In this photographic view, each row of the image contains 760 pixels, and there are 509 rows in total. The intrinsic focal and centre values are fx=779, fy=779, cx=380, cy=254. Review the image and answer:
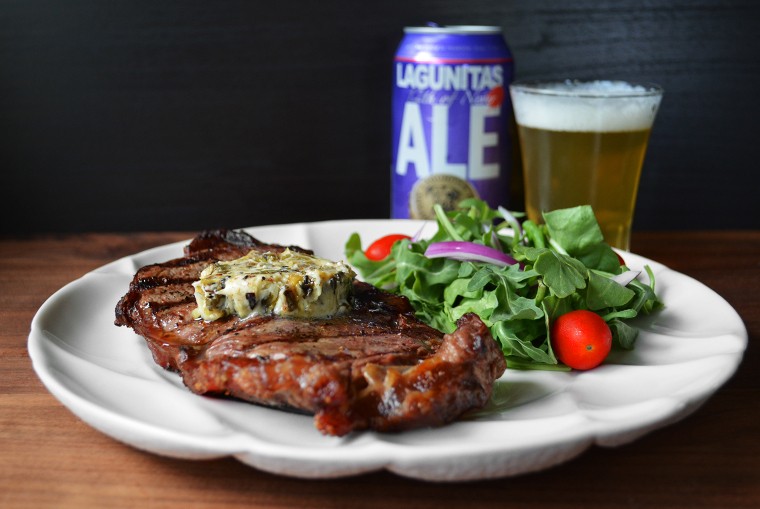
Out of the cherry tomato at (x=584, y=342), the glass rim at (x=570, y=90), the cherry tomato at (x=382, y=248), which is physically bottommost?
the cherry tomato at (x=382, y=248)

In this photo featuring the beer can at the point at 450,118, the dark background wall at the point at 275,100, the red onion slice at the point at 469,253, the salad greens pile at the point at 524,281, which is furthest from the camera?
the dark background wall at the point at 275,100

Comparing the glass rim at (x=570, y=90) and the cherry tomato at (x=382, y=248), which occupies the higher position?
the glass rim at (x=570, y=90)

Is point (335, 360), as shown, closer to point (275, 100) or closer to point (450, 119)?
point (450, 119)

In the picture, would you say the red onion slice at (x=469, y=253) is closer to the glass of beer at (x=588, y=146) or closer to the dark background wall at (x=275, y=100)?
the glass of beer at (x=588, y=146)

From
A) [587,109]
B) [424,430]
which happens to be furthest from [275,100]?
[424,430]

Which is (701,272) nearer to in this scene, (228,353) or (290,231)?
(290,231)

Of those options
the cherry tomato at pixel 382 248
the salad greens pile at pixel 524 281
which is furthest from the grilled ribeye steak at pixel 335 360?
the cherry tomato at pixel 382 248

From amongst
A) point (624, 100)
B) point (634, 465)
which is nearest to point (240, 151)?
point (624, 100)
